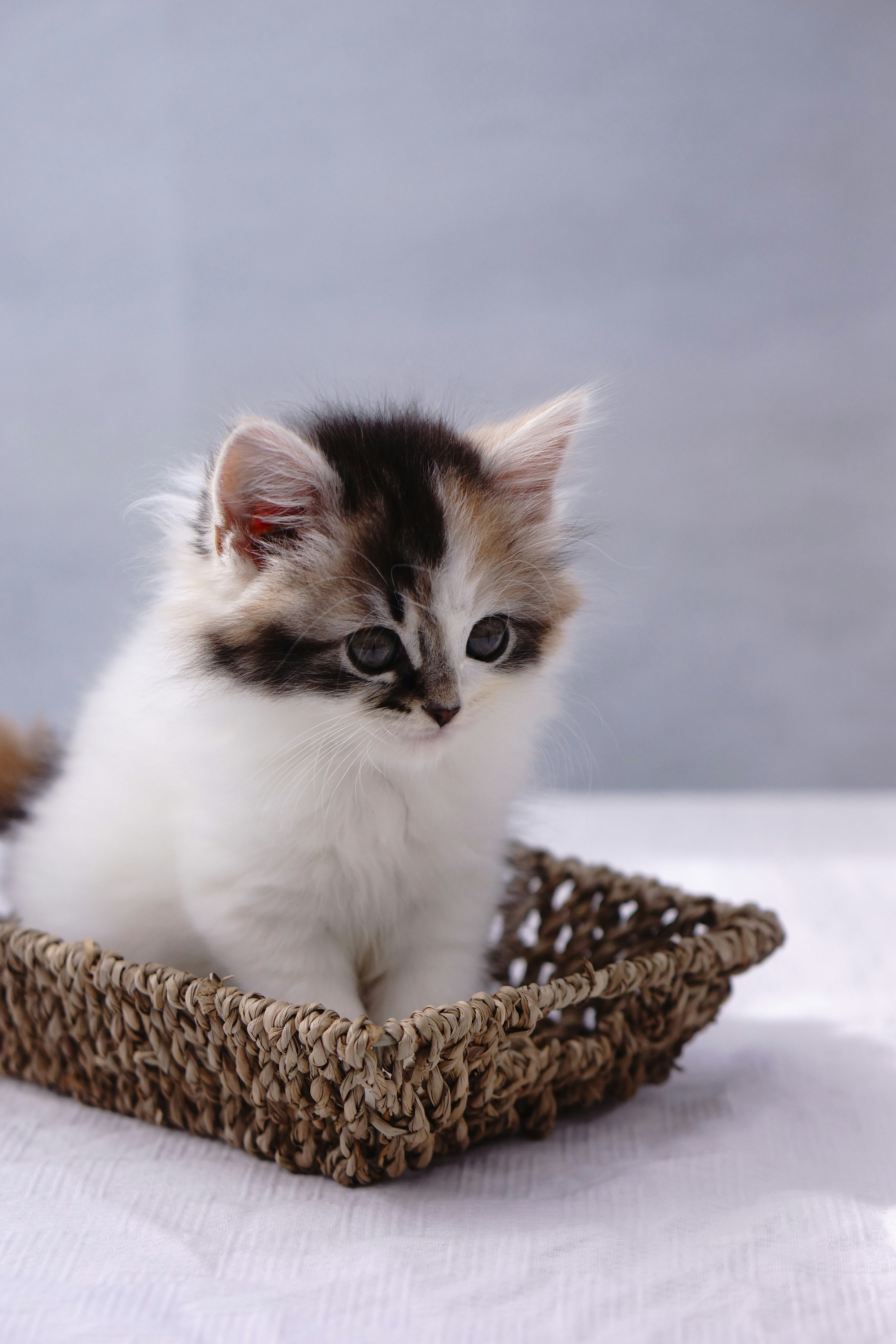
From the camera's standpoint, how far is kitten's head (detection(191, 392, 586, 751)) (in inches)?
52.7

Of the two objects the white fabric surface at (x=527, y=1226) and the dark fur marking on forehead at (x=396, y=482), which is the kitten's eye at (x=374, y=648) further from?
the white fabric surface at (x=527, y=1226)

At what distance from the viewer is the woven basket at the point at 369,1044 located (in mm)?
1229

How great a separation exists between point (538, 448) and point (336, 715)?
440 millimetres

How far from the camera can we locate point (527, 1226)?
4.08ft


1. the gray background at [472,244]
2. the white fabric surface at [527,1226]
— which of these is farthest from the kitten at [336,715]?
the gray background at [472,244]

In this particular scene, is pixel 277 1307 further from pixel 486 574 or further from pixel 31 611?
pixel 31 611

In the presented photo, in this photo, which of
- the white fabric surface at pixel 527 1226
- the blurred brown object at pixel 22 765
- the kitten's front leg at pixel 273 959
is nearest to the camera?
the white fabric surface at pixel 527 1226

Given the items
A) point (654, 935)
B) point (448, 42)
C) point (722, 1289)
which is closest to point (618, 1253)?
point (722, 1289)

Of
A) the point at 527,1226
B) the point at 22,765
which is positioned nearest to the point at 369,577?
the point at 527,1226

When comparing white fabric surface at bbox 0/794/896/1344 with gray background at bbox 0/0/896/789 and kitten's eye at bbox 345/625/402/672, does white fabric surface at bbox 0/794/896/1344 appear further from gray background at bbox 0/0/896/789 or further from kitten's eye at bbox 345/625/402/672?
gray background at bbox 0/0/896/789

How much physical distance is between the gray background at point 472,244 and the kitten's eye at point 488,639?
2.07 metres

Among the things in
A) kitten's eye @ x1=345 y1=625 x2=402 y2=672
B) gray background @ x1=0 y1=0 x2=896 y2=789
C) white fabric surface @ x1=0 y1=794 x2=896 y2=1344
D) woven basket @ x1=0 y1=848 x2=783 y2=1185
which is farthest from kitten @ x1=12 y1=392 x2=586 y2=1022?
gray background @ x1=0 y1=0 x2=896 y2=789

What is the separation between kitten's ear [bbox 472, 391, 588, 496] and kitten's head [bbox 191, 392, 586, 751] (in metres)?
0.03

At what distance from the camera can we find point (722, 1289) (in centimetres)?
113
